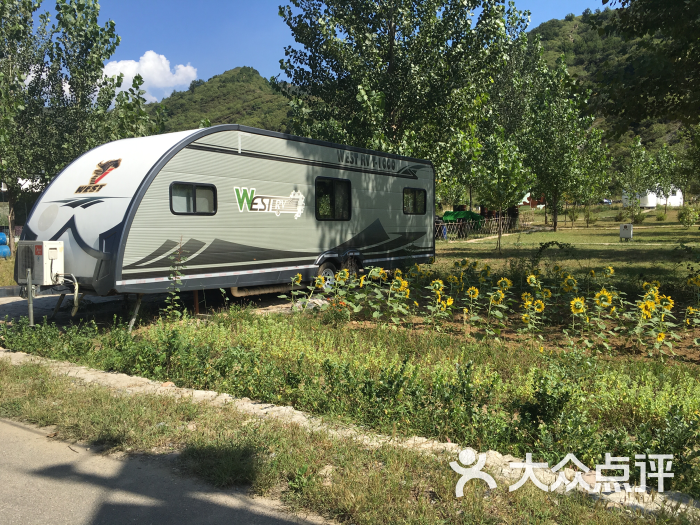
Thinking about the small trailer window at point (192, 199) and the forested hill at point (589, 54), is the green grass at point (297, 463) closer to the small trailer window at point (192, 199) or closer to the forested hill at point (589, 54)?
the small trailer window at point (192, 199)

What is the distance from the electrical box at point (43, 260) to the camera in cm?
779

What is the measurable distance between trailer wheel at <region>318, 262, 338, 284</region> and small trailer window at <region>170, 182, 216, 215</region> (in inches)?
117

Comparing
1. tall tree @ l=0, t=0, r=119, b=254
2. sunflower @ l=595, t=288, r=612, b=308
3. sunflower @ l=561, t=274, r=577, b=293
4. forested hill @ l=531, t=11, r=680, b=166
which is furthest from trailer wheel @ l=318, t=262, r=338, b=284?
forested hill @ l=531, t=11, r=680, b=166

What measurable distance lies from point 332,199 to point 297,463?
8044 millimetres

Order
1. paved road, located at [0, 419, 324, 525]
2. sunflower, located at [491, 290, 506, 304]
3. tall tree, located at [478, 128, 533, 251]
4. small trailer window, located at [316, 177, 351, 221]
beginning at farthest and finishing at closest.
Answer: tall tree, located at [478, 128, 533, 251] < small trailer window, located at [316, 177, 351, 221] < sunflower, located at [491, 290, 506, 304] < paved road, located at [0, 419, 324, 525]

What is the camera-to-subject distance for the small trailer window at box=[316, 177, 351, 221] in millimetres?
10920

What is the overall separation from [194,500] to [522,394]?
2.80 m

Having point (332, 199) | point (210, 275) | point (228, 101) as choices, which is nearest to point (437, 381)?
point (210, 275)

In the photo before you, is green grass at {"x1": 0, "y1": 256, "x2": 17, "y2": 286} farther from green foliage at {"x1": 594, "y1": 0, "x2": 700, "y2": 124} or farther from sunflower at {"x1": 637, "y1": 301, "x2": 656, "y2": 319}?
green foliage at {"x1": 594, "y1": 0, "x2": 700, "y2": 124}

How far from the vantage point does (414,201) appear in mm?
13961

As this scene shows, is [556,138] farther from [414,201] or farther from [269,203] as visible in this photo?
[269,203]

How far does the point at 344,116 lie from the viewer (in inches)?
738

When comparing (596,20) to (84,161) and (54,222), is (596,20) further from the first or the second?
(54,222)

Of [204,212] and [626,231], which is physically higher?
[626,231]
